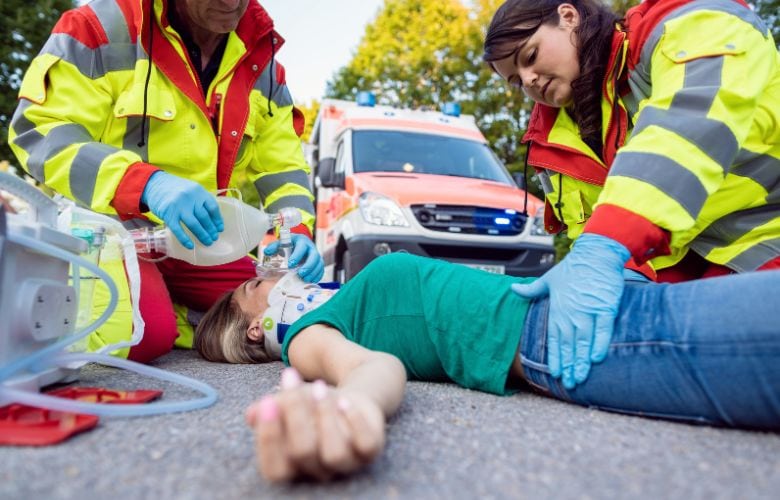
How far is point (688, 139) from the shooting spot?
1.63m

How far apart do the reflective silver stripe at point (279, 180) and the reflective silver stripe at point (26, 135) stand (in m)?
1.12

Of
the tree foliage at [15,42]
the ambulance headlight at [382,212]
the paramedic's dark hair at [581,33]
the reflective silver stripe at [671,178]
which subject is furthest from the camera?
the tree foliage at [15,42]

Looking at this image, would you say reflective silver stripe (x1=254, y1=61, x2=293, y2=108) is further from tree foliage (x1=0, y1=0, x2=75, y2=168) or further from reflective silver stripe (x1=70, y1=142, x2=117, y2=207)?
tree foliage (x1=0, y1=0, x2=75, y2=168)

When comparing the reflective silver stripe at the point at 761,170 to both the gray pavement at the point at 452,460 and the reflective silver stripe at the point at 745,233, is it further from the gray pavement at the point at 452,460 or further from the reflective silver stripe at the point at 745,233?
the gray pavement at the point at 452,460

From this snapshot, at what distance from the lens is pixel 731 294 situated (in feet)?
4.77

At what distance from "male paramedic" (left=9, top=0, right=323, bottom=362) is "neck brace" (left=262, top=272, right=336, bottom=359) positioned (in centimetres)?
24

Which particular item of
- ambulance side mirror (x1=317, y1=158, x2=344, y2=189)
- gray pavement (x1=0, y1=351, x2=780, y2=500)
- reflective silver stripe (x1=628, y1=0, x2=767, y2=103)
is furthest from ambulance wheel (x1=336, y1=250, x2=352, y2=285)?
gray pavement (x1=0, y1=351, x2=780, y2=500)

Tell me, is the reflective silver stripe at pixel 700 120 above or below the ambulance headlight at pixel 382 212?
above

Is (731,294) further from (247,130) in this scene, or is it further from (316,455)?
(247,130)

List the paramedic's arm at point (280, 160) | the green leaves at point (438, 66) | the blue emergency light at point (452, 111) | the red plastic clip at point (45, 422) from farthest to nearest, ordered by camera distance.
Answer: the green leaves at point (438, 66) → the blue emergency light at point (452, 111) → the paramedic's arm at point (280, 160) → the red plastic clip at point (45, 422)

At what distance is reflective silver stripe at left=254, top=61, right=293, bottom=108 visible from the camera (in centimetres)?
314

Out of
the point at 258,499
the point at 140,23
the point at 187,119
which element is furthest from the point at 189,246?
the point at 258,499

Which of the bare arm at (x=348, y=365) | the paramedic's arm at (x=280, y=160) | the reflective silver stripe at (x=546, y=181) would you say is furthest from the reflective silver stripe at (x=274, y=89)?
the bare arm at (x=348, y=365)

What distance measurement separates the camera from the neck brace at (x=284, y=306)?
7.55 feet
